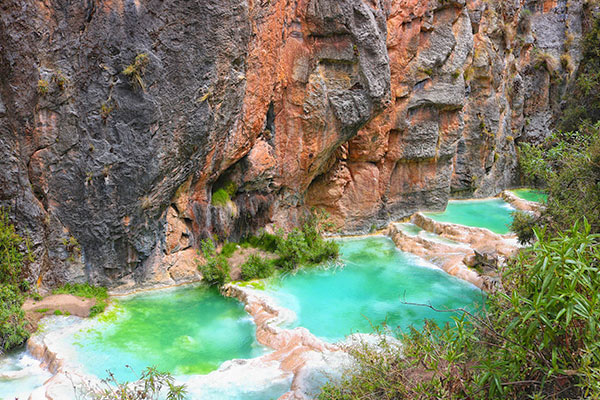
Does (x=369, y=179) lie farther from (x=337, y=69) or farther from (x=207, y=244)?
(x=207, y=244)

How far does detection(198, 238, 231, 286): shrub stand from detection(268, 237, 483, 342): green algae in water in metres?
1.34

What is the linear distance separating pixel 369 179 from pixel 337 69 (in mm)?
4858

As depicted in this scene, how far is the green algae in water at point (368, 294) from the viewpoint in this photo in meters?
9.18

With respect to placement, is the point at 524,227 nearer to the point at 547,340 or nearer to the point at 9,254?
the point at 547,340

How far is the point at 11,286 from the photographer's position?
820 centimetres

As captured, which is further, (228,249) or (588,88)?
(588,88)

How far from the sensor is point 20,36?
825 cm

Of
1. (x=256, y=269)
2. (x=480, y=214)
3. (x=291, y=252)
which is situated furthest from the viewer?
(x=480, y=214)

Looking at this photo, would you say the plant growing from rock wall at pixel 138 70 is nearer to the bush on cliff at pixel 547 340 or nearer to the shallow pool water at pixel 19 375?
the shallow pool water at pixel 19 375

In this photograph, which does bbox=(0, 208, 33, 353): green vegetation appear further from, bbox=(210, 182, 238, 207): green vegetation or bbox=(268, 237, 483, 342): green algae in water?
bbox=(268, 237, 483, 342): green algae in water

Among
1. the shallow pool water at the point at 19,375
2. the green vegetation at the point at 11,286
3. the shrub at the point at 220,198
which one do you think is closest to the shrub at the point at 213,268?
the shrub at the point at 220,198

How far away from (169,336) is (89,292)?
8.31ft

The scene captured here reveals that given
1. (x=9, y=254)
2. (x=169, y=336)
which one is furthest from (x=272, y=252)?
(x=9, y=254)

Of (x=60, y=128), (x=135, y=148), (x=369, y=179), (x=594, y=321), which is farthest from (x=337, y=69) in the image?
(x=594, y=321)
